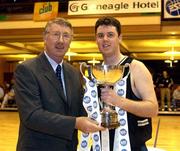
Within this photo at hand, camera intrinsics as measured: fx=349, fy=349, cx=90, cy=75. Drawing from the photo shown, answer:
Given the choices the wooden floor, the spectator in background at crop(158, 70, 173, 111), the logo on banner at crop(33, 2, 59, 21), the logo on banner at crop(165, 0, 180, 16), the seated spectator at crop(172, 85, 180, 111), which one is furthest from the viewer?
the spectator in background at crop(158, 70, 173, 111)

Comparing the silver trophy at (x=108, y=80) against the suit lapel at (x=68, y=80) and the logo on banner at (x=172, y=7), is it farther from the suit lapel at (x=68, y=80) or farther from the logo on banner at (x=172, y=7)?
the logo on banner at (x=172, y=7)

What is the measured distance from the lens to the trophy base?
67.8 inches

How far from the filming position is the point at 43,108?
1.77m

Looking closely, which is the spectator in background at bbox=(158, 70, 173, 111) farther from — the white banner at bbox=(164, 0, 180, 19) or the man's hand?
the man's hand

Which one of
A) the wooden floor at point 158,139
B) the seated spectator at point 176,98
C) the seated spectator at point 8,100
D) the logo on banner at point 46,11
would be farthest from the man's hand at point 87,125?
the seated spectator at point 8,100

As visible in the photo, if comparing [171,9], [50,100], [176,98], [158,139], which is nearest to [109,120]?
[50,100]

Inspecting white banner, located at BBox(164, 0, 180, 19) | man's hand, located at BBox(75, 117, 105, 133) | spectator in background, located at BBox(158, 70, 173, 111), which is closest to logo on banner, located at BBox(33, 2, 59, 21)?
white banner, located at BBox(164, 0, 180, 19)

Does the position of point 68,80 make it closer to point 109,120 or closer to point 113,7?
point 109,120

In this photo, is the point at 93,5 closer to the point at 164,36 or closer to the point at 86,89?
the point at 164,36

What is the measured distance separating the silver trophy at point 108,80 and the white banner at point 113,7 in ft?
22.4

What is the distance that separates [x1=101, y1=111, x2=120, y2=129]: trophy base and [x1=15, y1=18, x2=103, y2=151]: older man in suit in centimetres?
6

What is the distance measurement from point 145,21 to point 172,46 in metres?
3.15

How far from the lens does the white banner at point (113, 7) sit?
8.34 meters

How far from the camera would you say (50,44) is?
1.87 m
